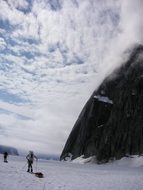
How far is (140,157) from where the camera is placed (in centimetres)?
8356

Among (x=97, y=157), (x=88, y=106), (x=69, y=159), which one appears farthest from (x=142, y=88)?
(x=69, y=159)

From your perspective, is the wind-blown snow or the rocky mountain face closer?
the rocky mountain face

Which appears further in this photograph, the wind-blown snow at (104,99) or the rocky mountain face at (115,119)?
the wind-blown snow at (104,99)

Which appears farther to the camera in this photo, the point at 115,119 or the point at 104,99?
the point at 104,99

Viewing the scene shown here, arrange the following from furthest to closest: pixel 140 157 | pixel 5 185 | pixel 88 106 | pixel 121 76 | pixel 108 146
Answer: pixel 88 106 < pixel 121 76 < pixel 108 146 < pixel 140 157 < pixel 5 185

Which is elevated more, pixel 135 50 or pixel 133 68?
pixel 135 50

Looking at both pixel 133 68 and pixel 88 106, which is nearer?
pixel 133 68

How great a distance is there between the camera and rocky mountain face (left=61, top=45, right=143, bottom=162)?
9833cm

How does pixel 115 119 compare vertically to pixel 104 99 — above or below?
below

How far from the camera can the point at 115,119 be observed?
111m

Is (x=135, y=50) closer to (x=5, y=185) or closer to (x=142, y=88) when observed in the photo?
(x=142, y=88)

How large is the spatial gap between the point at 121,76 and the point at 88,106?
21.9 meters

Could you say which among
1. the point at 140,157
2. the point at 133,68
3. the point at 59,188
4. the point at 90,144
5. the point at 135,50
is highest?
the point at 135,50

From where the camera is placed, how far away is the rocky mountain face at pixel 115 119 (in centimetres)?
9833
